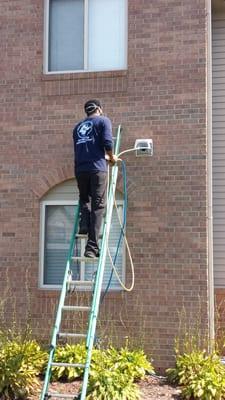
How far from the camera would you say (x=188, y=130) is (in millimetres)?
9398

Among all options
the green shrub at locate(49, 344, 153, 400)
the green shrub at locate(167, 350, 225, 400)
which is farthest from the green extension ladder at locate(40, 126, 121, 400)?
the green shrub at locate(167, 350, 225, 400)

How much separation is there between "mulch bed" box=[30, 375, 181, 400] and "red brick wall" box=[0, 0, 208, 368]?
21.4 inches

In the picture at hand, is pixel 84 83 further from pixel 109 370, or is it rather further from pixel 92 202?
pixel 109 370

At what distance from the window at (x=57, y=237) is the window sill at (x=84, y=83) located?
141 cm

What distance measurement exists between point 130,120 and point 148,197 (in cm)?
118

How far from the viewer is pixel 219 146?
10797 mm

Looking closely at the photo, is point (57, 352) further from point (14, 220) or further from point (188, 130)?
point (188, 130)

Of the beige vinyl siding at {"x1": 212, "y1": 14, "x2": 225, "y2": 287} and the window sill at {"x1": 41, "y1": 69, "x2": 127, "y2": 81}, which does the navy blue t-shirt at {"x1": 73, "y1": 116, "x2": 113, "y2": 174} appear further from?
the beige vinyl siding at {"x1": 212, "y1": 14, "x2": 225, "y2": 287}

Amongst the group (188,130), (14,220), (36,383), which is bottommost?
(36,383)

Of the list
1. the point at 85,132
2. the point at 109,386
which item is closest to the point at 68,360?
the point at 109,386

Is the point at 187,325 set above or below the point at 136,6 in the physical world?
below

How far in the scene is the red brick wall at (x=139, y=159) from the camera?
923 cm

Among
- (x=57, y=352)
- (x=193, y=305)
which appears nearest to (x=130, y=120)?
(x=193, y=305)

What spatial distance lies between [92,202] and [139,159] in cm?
198
